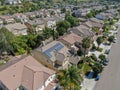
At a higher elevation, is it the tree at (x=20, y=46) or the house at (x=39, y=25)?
the tree at (x=20, y=46)

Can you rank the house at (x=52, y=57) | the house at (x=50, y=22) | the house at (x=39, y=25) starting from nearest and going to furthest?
the house at (x=52, y=57)
the house at (x=39, y=25)
the house at (x=50, y=22)

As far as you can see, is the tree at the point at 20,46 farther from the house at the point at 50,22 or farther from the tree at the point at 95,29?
the tree at the point at 95,29

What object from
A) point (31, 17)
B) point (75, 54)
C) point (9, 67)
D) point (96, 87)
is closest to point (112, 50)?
point (75, 54)

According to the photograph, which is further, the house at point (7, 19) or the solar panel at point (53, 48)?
the house at point (7, 19)

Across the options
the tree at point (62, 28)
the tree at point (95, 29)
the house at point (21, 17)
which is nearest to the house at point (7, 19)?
the house at point (21, 17)

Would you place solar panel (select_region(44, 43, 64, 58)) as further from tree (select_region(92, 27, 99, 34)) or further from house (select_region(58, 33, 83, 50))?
tree (select_region(92, 27, 99, 34))

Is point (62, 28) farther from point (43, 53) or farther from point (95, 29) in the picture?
point (43, 53)

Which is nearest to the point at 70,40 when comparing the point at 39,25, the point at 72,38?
the point at 72,38

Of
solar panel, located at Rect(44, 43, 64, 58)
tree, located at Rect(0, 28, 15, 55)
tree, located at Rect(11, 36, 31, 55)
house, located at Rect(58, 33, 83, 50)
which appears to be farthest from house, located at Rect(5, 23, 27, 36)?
solar panel, located at Rect(44, 43, 64, 58)
